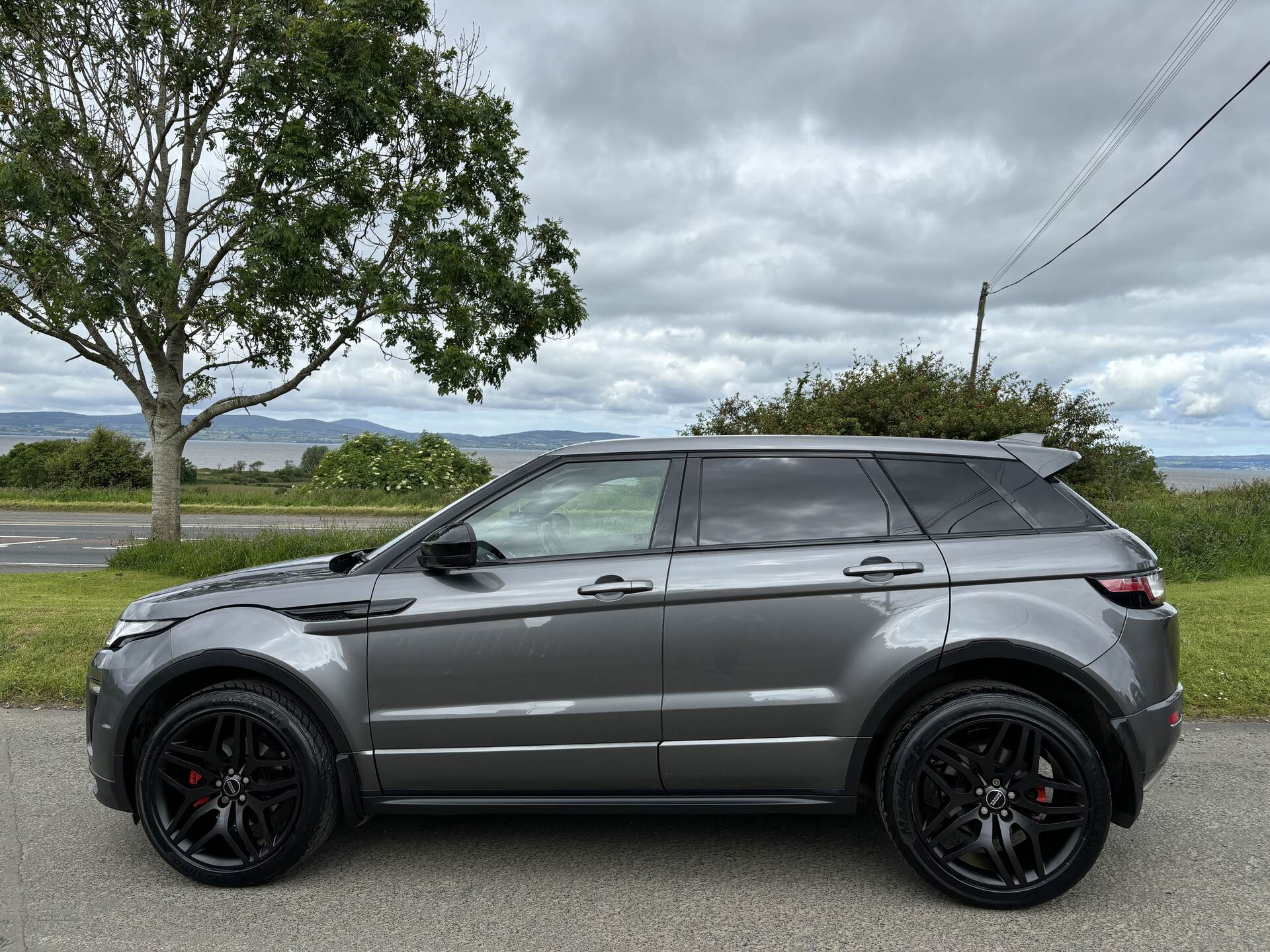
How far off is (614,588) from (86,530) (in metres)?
19.4

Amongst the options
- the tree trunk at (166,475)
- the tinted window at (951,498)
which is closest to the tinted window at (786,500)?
the tinted window at (951,498)

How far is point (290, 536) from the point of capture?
1242 centimetres

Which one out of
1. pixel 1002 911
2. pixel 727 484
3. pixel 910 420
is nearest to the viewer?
pixel 1002 911

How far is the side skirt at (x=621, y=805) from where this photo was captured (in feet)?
10.7

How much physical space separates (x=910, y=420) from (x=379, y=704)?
41.0 ft

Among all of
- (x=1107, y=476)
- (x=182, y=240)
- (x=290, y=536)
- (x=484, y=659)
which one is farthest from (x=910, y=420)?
(x=484, y=659)

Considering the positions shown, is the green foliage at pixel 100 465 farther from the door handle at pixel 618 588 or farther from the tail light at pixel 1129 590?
the tail light at pixel 1129 590

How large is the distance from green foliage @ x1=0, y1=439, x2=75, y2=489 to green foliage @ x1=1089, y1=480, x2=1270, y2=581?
32360 millimetres

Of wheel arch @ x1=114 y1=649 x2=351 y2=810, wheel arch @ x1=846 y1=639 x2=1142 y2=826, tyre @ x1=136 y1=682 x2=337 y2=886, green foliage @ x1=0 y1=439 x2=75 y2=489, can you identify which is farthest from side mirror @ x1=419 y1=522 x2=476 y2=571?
green foliage @ x1=0 y1=439 x2=75 y2=489

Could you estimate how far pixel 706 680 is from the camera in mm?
3209

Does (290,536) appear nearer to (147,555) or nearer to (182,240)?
(147,555)

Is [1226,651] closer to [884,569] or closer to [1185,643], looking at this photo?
[1185,643]

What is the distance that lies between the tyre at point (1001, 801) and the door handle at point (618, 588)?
1.08 m

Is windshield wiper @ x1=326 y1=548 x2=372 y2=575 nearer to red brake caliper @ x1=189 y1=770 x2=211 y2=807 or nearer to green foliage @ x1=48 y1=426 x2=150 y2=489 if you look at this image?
red brake caliper @ x1=189 y1=770 x2=211 y2=807
